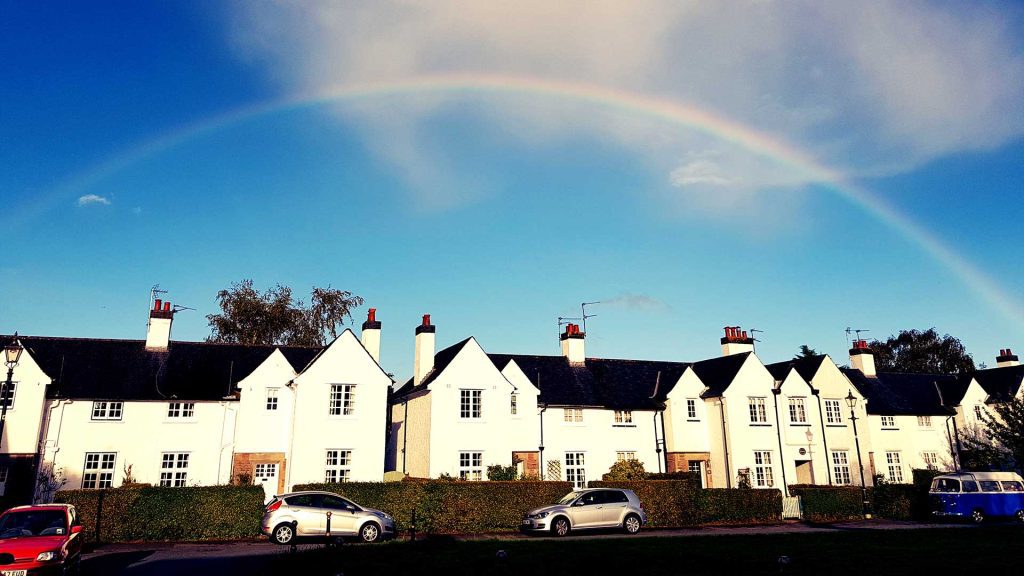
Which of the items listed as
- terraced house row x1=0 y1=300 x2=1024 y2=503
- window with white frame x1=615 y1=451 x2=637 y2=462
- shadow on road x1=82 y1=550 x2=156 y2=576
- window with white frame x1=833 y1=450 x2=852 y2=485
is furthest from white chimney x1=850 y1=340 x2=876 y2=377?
shadow on road x1=82 y1=550 x2=156 y2=576

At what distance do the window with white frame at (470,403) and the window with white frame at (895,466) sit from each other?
29.8 metres

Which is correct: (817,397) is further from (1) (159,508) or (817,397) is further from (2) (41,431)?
(2) (41,431)

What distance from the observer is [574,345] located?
153ft

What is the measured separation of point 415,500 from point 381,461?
29.4 feet

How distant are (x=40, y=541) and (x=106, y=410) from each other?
2152 centimetres

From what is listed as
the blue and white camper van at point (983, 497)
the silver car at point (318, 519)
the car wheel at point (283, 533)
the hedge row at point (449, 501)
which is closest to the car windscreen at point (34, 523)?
the silver car at point (318, 519)

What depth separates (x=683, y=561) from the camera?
53.9ft

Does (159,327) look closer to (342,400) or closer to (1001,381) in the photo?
(342,400)

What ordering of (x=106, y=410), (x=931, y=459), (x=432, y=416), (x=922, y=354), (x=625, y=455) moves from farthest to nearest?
(x=922, y=354) → (x=931, y=459) → (x=625, y=455) → (x=432, y=416) → (x=106, y=410)

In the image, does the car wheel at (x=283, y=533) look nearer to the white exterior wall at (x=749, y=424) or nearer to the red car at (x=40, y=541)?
the red car at (x=40, y=541)

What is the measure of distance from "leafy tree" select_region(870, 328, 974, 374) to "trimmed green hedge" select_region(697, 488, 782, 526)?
57993mm

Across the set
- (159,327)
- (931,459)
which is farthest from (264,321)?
(931,459)

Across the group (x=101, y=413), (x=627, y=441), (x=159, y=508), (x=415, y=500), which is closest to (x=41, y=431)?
(x=101, y=413)

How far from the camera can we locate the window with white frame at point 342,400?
36.1 metres
